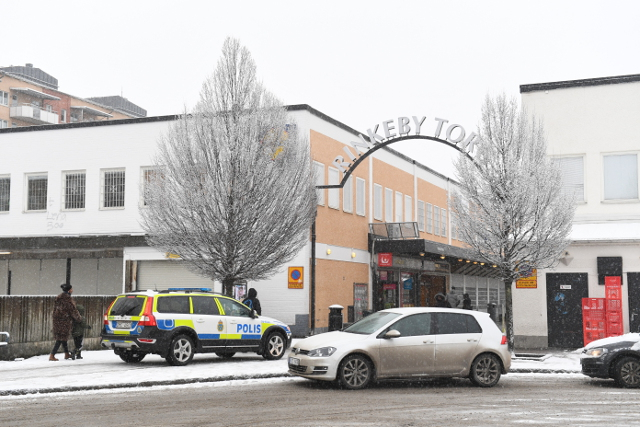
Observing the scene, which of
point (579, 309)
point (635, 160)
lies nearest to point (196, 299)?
point (579, 309)

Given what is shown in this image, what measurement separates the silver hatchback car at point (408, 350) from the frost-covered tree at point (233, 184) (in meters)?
6.52

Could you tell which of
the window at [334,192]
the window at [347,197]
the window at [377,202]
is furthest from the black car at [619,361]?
the window at [377,202]

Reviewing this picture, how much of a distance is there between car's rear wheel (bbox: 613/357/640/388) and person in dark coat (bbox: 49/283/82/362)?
37.1ft

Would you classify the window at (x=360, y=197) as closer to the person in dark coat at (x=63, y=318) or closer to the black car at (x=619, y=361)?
the person in dark coat at (x=63, y=318)

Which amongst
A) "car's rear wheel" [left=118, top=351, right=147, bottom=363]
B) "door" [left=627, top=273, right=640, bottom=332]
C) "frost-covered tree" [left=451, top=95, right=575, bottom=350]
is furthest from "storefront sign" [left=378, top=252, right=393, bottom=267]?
"car's rear wheel" [left=118, top=351, right=147, bottom=363]

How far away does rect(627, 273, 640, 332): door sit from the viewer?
68.1ft

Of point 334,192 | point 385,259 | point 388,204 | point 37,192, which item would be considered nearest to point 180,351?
point 334,192

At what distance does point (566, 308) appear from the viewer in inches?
852

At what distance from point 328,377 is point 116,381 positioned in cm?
379

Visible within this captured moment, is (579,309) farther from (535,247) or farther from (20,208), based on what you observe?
(20,208)

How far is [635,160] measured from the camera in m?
22.1

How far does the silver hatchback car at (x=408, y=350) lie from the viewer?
41.1 ft

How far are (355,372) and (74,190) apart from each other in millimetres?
21251

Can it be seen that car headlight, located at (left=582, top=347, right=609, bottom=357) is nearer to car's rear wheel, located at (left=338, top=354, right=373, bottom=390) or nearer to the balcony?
car's rear wheel, located at (left=338, top=354, right=373, bottom=390)
